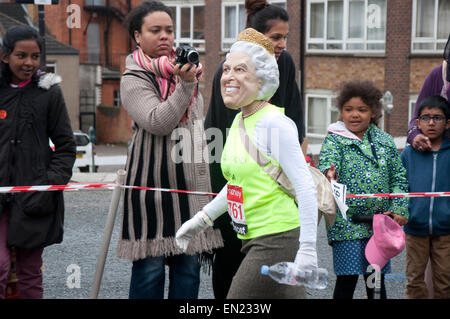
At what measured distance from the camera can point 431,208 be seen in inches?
193

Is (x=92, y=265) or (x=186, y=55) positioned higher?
(x=186, y=55)

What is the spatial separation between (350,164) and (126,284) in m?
2.42

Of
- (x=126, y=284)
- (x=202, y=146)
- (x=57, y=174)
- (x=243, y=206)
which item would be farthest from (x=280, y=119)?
(x=126, y=284)

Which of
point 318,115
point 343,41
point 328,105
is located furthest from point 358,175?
point 318,115

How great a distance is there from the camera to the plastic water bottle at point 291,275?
2977 millimetres

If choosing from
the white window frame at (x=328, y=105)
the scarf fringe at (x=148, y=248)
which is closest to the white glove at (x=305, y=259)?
the scarf fringe at (x=148, y=248)

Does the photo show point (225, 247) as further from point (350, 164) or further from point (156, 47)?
point (156, 47)

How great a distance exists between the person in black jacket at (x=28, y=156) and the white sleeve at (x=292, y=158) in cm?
162

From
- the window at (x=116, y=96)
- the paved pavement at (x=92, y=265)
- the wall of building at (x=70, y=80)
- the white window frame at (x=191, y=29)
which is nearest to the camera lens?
the paved pavement at (x=92, y=265)

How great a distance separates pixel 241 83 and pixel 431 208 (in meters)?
2.20

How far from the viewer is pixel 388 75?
24609mm

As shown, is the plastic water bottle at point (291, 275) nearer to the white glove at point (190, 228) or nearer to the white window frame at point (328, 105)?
the white glove at point (190, 228)

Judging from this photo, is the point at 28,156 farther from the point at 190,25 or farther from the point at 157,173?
the point at 190,25

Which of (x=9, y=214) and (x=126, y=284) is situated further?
(x=126, y=284)
